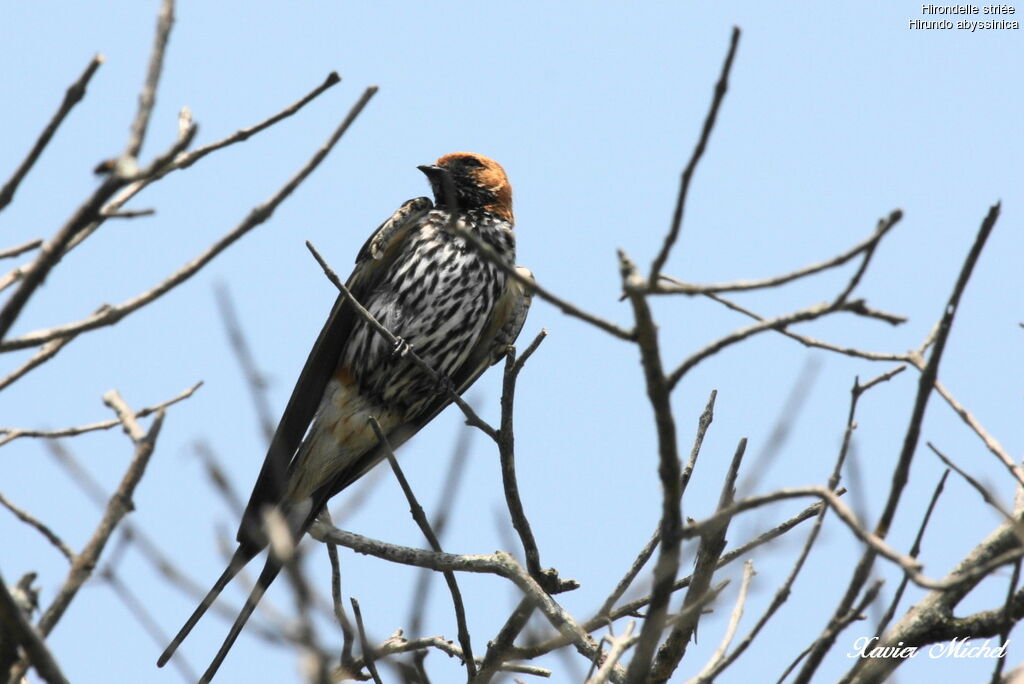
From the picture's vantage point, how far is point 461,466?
10.5ft

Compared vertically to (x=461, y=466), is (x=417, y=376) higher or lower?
higher

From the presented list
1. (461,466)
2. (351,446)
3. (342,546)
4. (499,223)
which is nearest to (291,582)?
(461,466)

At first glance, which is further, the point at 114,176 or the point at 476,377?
the point at 476,377

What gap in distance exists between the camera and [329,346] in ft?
23.9

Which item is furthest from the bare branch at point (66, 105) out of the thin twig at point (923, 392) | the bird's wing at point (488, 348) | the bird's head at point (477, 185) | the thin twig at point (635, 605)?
the bird's head at point (477, 185)

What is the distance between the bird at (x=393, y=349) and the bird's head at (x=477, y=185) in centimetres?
61

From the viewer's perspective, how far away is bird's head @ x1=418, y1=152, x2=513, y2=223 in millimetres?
8508

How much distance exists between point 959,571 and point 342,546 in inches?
92.4

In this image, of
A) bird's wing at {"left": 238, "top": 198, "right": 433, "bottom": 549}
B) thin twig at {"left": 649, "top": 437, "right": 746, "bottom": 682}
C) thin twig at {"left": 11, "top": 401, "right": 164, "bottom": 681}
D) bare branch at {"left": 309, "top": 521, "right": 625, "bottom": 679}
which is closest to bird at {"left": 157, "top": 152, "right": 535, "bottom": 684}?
bird's wing at {"left": 238, "top": 198, "right": 433, "bottom": 549}

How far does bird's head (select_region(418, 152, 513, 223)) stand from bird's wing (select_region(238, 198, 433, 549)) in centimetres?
59

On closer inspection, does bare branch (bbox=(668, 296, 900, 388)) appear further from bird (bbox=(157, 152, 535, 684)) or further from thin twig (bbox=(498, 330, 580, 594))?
bird (bbox=(157, 152, 535, 684))

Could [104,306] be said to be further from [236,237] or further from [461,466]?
[461,466]

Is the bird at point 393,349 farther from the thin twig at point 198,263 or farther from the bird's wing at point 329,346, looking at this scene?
the thin twig at point 198,263

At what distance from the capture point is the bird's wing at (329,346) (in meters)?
6.43
